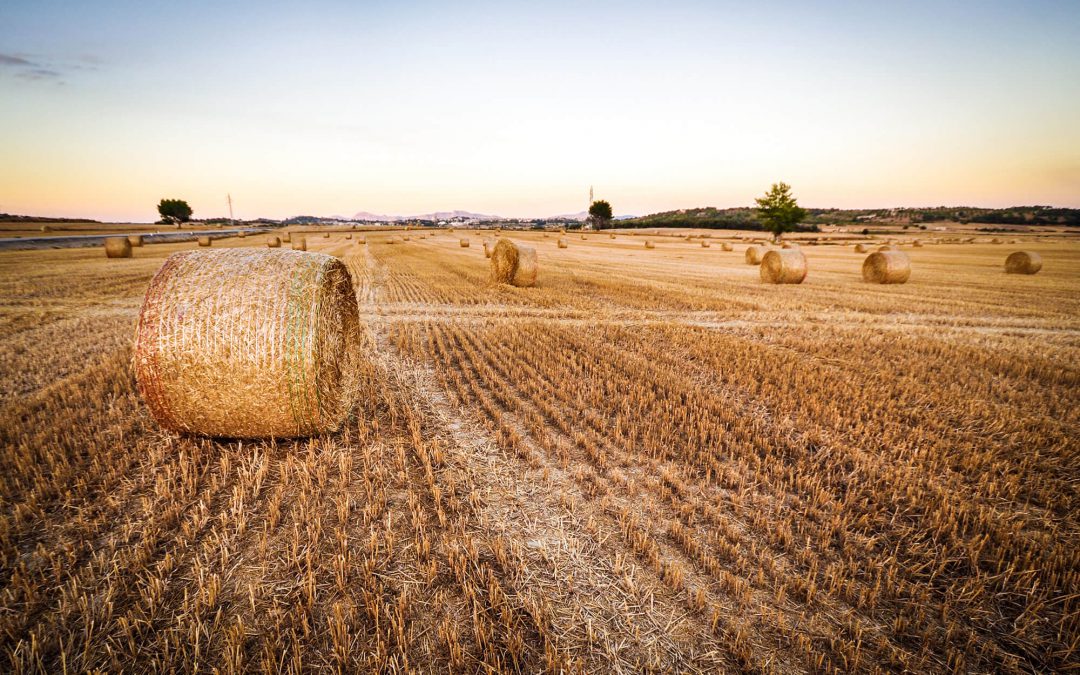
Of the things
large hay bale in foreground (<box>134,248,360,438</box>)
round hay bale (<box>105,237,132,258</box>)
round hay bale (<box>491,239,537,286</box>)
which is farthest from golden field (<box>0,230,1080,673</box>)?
round hay bale (<box>105,237,132,258</box>)

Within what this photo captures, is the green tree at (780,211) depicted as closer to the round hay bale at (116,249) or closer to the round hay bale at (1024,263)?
the round hay bale at (1024,263)

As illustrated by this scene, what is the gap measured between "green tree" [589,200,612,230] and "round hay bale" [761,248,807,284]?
3924 inches

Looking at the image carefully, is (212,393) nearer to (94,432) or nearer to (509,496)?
(94,432)

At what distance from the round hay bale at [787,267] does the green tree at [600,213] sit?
327 feet

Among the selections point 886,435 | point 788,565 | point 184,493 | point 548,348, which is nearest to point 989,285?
point 886,435

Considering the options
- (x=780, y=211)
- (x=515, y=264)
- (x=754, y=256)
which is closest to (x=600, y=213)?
(x=780, y=211)

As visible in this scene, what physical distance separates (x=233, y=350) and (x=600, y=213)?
11995 cm

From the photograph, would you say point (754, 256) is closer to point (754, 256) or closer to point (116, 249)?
point (754, 256)

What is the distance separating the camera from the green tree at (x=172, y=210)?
112 metres

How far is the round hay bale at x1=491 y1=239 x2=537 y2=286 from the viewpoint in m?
16.9

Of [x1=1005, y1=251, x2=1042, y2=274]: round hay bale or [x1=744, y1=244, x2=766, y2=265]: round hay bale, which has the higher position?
[x1=744, y1=244, x2=766, y2=265]: round hay bale

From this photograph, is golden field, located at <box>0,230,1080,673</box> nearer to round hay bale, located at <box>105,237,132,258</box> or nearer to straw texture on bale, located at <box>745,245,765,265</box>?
straw texture on bale, located at <box>745,245,765,265</box>

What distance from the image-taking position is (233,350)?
4.70 meters

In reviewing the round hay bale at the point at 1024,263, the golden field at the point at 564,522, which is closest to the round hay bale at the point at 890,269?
the round hay bale at the point at 1024,263
